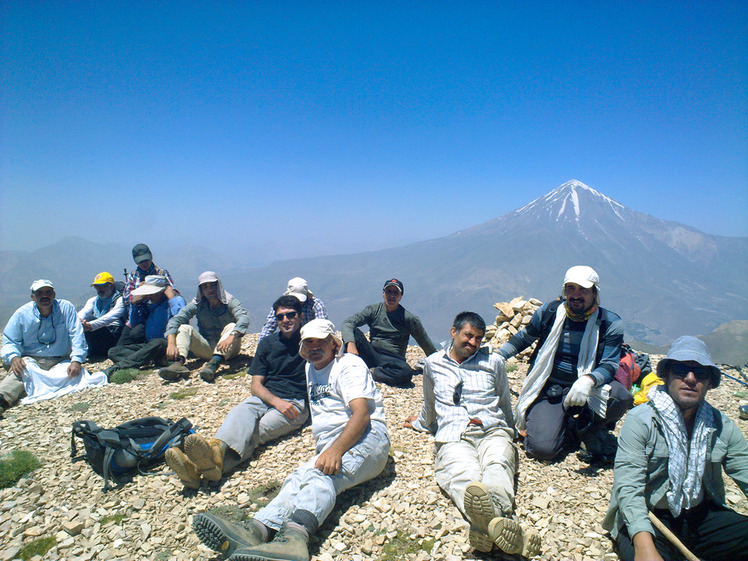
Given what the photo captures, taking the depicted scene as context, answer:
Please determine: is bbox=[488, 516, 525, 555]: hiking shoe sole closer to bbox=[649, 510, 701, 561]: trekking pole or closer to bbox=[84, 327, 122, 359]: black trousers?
bbox=[649, 510, 701, 561]: trekking pole

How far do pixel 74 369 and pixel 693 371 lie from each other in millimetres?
10172

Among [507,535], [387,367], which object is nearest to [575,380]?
[507,535]

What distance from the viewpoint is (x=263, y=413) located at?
18.6 feet

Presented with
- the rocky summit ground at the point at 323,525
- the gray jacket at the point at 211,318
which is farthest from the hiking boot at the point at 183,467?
the gray jacket at the point at 211,318

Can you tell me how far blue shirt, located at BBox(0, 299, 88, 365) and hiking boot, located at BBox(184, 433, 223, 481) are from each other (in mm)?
5492

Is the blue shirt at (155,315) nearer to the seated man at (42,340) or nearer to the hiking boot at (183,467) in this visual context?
the seated man at (42,340)

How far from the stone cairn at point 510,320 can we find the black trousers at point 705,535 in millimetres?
8023

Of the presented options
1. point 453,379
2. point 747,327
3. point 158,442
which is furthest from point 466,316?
point 747,327

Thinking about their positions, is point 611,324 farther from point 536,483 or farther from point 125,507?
point 125,507

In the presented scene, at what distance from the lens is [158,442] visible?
200 inches

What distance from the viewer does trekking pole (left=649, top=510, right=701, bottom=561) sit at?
2.84 metres

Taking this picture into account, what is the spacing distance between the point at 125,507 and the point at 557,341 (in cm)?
574

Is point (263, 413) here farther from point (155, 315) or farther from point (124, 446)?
point (155, 315)

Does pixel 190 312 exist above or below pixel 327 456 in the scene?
above
